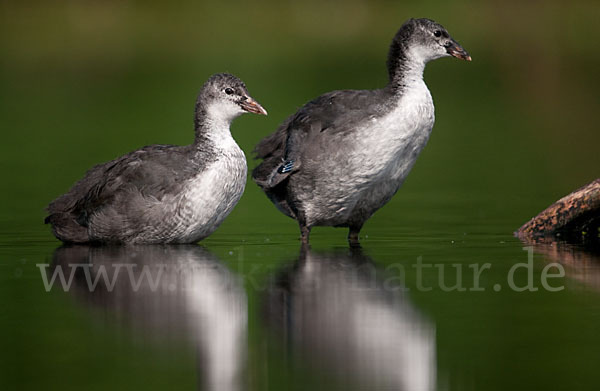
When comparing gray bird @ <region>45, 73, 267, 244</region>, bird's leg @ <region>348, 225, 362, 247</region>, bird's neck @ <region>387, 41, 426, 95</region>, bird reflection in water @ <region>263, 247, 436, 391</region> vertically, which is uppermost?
bird's neck @ <region>387, 41, 426, 95</region>

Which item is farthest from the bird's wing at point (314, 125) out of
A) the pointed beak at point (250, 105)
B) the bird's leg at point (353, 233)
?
the bird's leg at point (353, 233)

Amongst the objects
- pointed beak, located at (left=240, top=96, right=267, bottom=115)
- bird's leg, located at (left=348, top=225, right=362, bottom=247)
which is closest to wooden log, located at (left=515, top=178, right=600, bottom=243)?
bird's leg, located at (left=348, top=225, right=362, bottom=247)

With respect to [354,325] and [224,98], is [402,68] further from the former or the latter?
[354,325]

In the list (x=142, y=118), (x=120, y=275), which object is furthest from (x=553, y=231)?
(x=142, y=118)

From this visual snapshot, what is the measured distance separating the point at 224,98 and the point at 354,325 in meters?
3.67

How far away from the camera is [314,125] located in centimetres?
1084

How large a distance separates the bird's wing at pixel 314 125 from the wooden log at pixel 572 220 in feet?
5.80

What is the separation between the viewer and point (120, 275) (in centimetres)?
906

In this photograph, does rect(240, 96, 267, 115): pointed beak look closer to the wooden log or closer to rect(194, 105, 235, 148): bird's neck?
rect(194, 105, 235, 148): bird's neck

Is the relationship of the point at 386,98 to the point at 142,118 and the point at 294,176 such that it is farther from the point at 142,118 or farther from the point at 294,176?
the point at 142,118

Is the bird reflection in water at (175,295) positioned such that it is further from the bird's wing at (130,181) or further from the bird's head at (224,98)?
the bird's head at (224,98)

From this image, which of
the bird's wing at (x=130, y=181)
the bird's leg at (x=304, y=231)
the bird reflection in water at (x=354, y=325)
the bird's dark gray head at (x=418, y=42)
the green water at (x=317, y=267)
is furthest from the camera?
the bird's leg at (x=304, y=231)

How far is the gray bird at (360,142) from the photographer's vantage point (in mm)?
10445

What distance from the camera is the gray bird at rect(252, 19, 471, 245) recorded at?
10445 millimetres
